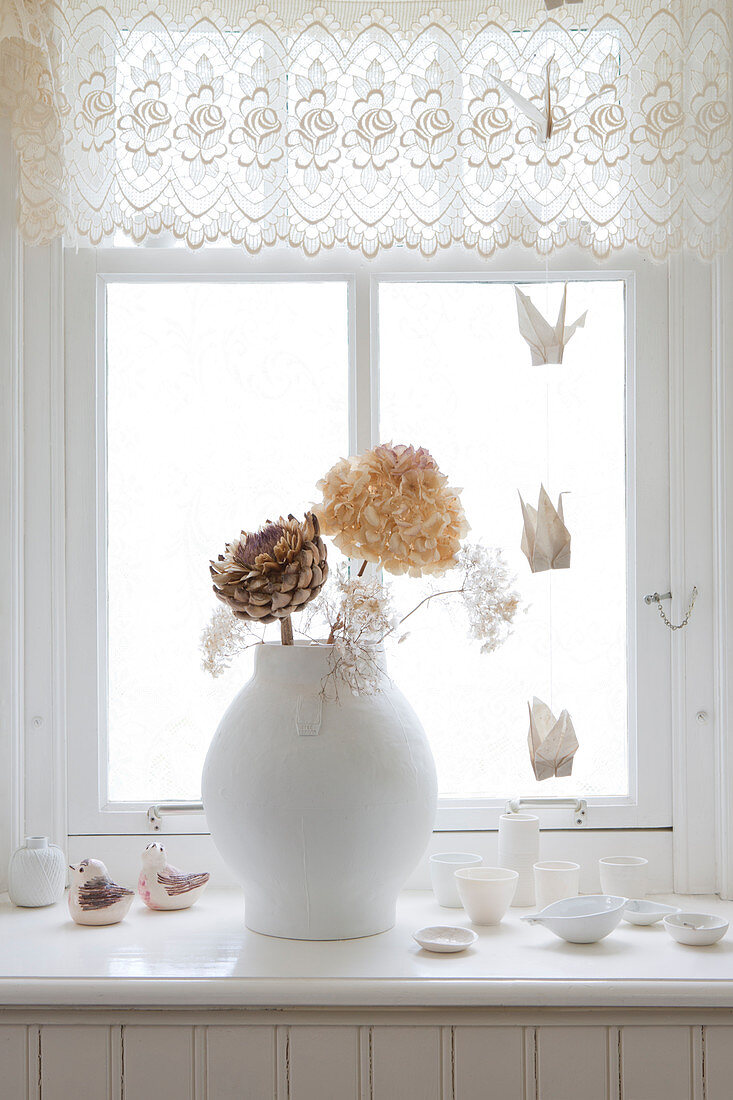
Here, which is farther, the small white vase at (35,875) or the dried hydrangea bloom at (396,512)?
the small white vase at (35,875)

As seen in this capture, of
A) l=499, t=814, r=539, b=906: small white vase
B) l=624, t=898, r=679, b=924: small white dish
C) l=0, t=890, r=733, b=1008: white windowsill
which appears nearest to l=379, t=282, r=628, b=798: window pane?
l=499, t=814, r=539, b=906: small white vase

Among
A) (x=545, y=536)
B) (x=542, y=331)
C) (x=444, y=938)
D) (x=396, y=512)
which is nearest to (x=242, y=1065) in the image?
(x=444, y=938)

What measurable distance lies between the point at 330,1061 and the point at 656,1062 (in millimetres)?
408

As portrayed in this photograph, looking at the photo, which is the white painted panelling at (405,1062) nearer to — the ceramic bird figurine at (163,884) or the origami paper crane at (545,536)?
the ceramic bird figurine at (163,884)

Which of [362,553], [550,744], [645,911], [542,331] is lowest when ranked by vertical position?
[645,911]

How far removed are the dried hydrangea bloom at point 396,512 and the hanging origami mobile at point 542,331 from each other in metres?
0.39

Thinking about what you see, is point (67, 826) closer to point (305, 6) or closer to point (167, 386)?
point (167, 386)

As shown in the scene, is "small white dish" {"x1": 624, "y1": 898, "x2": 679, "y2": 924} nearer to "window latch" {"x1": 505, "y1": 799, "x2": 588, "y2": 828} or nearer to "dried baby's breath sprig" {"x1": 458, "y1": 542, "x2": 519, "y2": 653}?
"window latch" {"x1": 505, "y1": 799, "x2": 588, "y2": 828}

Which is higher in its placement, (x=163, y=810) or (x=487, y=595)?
(x=487, y=595)

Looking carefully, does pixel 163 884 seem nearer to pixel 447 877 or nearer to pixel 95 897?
pixel 95 897

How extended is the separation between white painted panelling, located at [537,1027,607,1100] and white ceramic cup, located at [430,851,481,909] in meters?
0.28

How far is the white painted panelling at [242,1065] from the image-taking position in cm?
122

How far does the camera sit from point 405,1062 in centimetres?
121

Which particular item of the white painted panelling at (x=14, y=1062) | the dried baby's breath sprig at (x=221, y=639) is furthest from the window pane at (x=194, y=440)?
the white painted panelling at (x=14, y=1062)
